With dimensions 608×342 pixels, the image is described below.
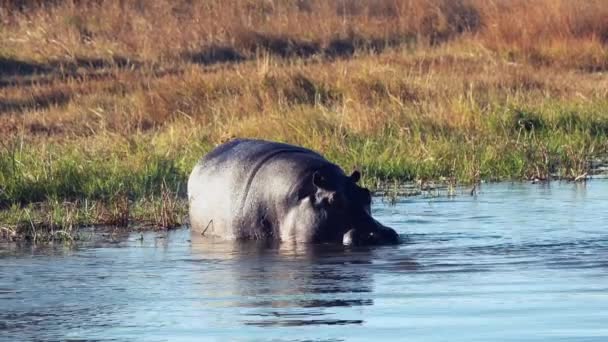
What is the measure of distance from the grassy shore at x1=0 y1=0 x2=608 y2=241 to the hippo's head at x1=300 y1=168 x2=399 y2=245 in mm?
1303

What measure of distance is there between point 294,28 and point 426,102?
8.23m

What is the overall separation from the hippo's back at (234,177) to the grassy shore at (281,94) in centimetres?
35

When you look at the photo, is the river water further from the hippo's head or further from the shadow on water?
the hippo's head

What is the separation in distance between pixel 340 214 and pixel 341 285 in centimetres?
118

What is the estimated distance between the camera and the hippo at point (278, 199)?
7738mm

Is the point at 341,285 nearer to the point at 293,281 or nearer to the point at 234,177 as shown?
the point at 293,281

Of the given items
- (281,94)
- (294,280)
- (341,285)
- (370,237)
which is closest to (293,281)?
(294,280)

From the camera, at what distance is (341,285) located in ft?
21.7

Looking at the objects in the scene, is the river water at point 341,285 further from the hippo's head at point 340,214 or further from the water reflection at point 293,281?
the hippo's head at point 340,214

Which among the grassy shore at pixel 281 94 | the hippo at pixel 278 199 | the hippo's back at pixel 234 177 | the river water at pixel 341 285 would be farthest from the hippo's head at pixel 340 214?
the grassy shore at pixel 281 94

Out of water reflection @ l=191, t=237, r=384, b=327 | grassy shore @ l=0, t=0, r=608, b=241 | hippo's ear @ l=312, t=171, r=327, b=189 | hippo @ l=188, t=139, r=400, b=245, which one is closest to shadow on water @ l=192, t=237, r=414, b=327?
water reflection @ l=191, t=237, r=384, b=327

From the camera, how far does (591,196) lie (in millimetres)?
9570

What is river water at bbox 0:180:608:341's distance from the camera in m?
5.52

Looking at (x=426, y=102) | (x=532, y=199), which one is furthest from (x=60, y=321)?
(x=426, y=102)
